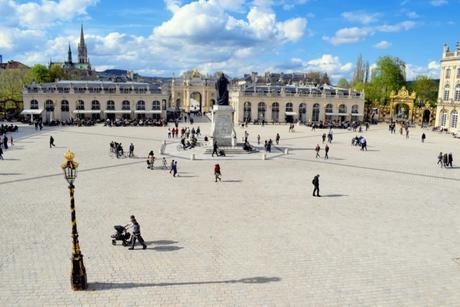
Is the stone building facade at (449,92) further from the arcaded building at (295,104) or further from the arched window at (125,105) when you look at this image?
the arched window at (125,105)

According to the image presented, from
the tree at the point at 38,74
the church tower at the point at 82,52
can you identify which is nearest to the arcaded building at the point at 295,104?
the tree at the point at 38,74

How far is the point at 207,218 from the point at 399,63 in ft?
287

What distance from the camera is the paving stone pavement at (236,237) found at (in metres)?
10.8

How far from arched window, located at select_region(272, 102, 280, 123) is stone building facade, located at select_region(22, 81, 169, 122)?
789 inches

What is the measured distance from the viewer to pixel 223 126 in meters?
37.2

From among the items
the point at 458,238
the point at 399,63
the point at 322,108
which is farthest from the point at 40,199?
the point at 399,63

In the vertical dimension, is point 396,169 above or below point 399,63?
below

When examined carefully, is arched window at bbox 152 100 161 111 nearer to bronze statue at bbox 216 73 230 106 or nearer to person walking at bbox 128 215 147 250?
bronze statue at bbox 216 73 230 106

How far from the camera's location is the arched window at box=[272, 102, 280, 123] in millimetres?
76188

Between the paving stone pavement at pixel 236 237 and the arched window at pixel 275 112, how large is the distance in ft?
161

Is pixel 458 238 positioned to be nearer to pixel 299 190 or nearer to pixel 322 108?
pixel 299 190

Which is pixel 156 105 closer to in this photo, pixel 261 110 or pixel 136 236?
pixel 261 110

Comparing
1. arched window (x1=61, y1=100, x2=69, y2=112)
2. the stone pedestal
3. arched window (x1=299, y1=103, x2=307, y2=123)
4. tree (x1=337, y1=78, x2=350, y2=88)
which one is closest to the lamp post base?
the stone pedestal

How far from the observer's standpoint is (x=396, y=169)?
29.1m
